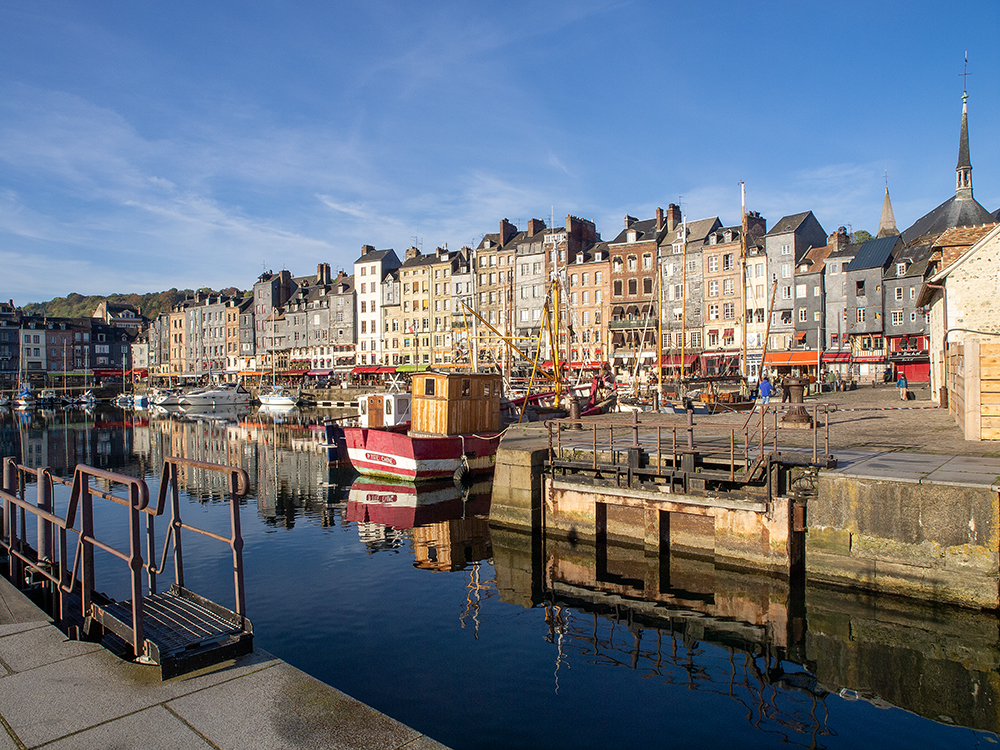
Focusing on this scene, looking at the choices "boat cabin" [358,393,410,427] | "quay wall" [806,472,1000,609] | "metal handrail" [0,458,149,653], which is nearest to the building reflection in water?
"quay wall" [806,472,1000,609]

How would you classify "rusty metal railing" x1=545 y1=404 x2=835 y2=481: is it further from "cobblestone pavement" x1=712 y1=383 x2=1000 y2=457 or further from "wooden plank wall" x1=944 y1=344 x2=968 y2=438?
"wooden plank wall" x1=944 y1=344 x2=968 y2=438

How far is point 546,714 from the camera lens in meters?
9.72

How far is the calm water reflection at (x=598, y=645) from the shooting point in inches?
375

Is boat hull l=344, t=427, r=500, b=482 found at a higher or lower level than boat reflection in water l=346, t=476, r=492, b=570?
higher

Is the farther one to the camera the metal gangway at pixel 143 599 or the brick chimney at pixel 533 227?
the brick chimney at pixel 533 227

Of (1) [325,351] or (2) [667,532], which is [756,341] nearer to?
(2) [667,532]

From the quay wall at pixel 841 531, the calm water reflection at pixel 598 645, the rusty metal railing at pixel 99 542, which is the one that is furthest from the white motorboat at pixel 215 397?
the rusty metal railing at pixel 99 542

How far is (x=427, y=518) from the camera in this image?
23.2 m

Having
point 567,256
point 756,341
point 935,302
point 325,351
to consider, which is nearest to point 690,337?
point 756,341

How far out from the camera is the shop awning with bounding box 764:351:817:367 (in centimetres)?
6506

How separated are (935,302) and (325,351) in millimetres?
91635

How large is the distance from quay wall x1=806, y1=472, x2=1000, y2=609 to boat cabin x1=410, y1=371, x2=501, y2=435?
1600 cm

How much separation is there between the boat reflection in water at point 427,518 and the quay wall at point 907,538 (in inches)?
330

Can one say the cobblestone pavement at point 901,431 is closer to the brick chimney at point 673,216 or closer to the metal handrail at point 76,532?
the metal handrail at point 76,532
